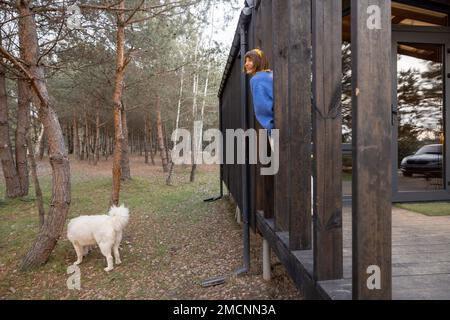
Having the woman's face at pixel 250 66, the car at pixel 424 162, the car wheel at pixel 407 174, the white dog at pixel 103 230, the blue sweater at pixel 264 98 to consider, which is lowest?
the white dog at pixel 103 230

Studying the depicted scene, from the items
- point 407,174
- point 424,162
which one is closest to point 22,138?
point 407,174

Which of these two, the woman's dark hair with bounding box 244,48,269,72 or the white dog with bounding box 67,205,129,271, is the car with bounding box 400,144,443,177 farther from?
the white dog with bounding box 67,205,129,271

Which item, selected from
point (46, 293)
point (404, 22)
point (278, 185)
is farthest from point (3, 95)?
point (404, 22)

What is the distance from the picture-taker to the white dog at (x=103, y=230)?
4.30 m

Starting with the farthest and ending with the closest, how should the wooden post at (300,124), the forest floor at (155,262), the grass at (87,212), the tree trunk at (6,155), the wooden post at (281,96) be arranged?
the tree trunk at (6,155) < the grass at (87,212) < the forest floor at (155,262) < the wooden post at (281,96) < the wooden post at (300,124)

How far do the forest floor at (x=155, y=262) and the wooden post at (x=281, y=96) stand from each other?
4.32 feet

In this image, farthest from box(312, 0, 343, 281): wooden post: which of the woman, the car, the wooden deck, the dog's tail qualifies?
the car

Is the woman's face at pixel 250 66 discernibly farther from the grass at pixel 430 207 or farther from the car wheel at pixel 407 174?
the car wheel at pixel 407 174

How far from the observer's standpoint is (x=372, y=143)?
1.16m

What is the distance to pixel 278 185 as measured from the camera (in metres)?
2.44

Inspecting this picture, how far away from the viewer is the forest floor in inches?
139

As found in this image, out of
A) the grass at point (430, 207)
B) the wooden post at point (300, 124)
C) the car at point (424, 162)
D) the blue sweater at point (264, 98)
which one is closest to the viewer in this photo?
the wooden post at point (300, 124)

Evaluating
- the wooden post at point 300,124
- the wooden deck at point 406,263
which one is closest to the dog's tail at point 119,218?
the wooden deck at point 406,263

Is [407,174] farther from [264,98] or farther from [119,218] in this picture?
[119,218]
